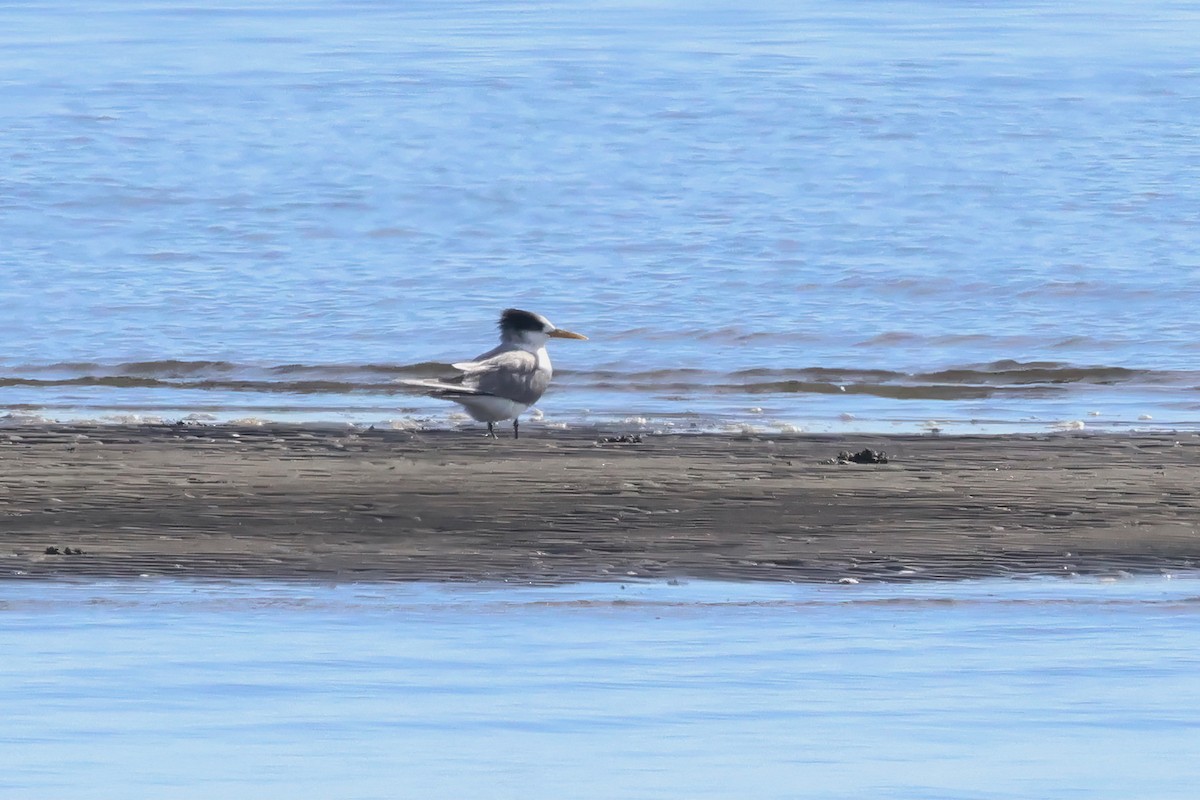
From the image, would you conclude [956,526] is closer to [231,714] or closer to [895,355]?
[231,714]

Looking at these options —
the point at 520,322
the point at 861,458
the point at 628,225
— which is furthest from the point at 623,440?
the point at 628,225

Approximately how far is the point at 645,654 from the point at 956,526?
7.43 feet

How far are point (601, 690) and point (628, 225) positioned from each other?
19036 mm

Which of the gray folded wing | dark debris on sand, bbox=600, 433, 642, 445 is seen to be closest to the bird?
the gray folded wing

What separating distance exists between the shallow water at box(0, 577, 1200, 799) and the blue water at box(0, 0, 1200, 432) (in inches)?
181

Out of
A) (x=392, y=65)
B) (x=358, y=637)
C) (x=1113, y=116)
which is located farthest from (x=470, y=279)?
(x=392, y=65)

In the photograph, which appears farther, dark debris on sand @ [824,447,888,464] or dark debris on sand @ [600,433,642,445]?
dark debris on sand @ [600,433,642,445]

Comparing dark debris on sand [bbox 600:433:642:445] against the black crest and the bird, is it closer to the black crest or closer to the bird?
the bird

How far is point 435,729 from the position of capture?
209 inches

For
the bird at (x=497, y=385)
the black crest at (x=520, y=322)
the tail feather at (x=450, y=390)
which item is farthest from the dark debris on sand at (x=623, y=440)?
the black crest at (x=520, y=322)

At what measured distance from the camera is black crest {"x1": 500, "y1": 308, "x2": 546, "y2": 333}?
36.8 feet

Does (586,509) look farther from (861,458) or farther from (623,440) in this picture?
(623,440)

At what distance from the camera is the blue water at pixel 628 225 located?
47.0ft

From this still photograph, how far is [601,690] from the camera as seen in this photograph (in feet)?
18.6
